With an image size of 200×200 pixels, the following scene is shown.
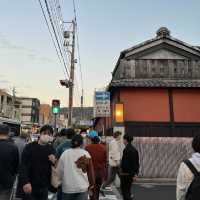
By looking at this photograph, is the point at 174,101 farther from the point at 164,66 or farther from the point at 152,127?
the point at 164,66

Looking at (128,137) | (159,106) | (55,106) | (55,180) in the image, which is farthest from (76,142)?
(159,106)

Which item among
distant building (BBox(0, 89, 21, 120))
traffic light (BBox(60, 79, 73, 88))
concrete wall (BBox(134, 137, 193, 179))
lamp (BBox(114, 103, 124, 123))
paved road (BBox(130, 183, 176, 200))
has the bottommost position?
paved road (BBox(130, 183, 176, 200))

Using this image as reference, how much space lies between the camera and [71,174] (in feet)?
15.0

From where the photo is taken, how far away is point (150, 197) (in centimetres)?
984

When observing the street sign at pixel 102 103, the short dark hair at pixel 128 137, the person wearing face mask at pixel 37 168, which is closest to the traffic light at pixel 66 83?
the street sign at pixel 102 103

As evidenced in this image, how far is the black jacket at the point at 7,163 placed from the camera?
4785 millimetres

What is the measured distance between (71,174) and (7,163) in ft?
3.86

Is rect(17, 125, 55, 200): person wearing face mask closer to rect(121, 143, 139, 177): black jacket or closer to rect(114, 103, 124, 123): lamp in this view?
rect(121, 143, 139, 177): black jacket

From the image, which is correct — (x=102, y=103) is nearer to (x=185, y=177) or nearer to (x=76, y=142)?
(x=76, y=142)

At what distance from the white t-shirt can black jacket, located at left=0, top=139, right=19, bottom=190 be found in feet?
2.88

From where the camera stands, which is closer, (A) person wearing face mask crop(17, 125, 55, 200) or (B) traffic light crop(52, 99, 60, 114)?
(A) person wearing face mask crop(17, 125, 55, 200)

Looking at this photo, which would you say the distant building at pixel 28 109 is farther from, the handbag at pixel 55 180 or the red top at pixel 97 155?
the handbag at pixel 55 180

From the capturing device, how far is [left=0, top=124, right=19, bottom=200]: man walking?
4789 mm

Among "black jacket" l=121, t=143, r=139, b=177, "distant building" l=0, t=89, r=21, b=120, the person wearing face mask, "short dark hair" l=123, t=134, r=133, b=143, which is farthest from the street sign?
"distant building" l=0, t=89, r=21, b=120
